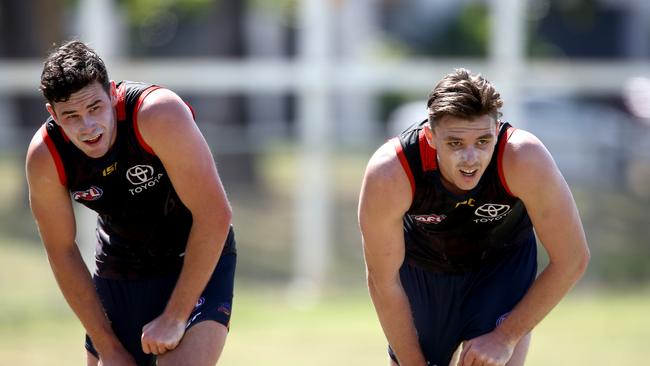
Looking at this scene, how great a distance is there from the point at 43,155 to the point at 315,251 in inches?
297

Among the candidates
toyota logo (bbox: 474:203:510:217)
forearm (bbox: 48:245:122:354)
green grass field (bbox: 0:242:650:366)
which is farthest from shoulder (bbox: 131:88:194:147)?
green grass field (bbox: 0:242:650:366)

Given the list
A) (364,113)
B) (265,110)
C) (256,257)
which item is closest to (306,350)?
(256,257)

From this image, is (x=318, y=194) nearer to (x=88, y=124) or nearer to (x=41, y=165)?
(x=41, y=165)

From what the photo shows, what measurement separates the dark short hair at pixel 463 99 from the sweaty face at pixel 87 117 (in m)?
1.35

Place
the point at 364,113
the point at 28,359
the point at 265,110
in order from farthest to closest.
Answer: the point at 265,110, the point at 364,113, the point at 28,359

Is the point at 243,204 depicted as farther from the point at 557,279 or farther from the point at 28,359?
the point at 557,279

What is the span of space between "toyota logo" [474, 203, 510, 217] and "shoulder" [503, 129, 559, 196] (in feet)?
0.60

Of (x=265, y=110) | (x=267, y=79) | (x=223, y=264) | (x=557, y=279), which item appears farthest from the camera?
→ (x=265, y=110)

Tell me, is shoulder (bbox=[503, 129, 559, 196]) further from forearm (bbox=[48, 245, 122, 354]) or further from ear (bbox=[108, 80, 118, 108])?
forearm (bbox=[48, 245, 122, 354])

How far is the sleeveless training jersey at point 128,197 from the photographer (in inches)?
180

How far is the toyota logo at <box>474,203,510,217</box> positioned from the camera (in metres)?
4.57

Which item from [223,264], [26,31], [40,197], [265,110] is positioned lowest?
[265,110]

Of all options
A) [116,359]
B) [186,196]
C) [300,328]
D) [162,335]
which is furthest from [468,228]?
[300,328]

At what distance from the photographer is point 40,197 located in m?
4.61
